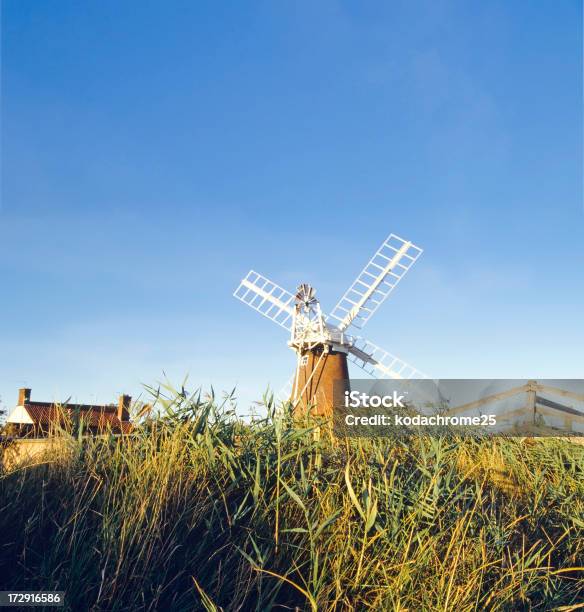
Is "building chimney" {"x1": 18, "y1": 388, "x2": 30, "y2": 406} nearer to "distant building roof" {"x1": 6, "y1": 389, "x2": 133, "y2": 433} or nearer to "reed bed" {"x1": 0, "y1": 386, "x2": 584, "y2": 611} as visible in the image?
"distant building roof" {"x1": 6, "y1": 389, "x2": 133, "y2": 433}

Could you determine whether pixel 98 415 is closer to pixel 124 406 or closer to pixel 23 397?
pixel 124 406

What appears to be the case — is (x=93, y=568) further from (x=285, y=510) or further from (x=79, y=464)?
(x=285, y=510)

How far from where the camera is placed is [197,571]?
14.0 feet

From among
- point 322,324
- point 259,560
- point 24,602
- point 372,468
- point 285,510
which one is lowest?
point 24,602

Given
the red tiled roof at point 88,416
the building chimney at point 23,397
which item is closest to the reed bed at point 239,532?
the red tiled roof at point 88,416

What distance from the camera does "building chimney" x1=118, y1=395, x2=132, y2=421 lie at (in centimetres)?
490

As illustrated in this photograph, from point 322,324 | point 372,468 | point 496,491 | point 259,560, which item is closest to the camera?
point 259,560

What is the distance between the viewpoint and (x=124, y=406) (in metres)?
5.29

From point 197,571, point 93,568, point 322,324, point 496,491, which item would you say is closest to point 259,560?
point 197,571

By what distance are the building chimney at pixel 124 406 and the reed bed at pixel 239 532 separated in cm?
24

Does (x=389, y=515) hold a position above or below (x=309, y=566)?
above

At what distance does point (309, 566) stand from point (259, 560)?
19.3 inches

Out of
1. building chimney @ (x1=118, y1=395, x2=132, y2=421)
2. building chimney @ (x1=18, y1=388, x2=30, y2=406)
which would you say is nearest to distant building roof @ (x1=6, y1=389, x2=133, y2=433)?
building chimney @ (x1=118, y1=395, x2=132, y2=421)

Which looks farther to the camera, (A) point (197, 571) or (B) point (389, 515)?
(B) point (389, 515)
